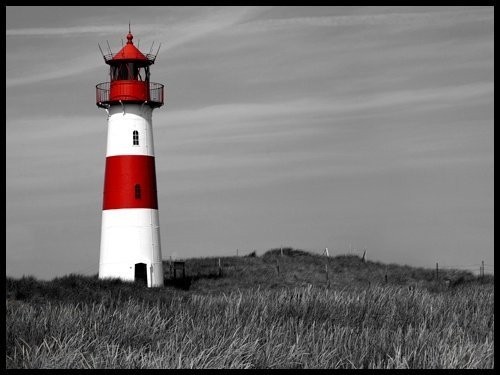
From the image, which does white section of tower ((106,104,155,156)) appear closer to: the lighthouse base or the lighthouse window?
the lighthouse window

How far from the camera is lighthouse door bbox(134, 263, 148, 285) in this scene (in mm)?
27047

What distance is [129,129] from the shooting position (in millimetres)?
27531

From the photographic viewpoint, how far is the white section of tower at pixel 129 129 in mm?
27312

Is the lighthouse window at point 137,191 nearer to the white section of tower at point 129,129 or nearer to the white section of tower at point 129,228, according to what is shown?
the white section of tower at point 129,228

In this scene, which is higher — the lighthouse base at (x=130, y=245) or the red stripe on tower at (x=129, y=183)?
the red stripe on tower at (x=129, y=183)

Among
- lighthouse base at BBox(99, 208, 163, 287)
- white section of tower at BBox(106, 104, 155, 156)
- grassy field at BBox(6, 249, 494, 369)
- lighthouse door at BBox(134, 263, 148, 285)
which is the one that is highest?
white section of tower at BBox(106, 104, 155, 156)

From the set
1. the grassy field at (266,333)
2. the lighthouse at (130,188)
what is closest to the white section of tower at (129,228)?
the lighthouse at (130,188)

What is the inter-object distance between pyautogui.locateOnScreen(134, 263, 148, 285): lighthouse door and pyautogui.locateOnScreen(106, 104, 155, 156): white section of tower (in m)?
3.71

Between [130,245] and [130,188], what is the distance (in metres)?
1.90

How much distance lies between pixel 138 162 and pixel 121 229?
2.26 meters


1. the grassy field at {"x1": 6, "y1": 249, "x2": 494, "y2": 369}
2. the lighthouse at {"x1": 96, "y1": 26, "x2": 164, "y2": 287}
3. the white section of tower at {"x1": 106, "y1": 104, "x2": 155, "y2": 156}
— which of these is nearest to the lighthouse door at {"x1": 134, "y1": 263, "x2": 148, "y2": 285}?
the lighthouse at {"x1": 96, "y1": 26, "x2": 164, "y2": 287}

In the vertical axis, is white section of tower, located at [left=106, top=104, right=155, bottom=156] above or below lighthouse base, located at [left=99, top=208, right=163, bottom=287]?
above

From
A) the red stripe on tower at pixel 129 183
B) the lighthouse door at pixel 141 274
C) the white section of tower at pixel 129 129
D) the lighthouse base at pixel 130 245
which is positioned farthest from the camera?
the white section of tower at pixel 129 129
